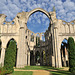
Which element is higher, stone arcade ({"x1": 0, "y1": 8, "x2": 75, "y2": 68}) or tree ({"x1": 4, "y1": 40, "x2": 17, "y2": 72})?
stone arcade ({"x1": 0, "y1": 8, "x2": 75, "y2": 68})

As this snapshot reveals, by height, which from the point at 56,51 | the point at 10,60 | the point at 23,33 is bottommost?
the point at 10,60

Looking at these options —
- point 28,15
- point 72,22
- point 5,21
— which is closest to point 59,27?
point 72,22

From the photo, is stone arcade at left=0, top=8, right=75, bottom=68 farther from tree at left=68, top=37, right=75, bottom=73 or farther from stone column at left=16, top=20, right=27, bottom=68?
tree at left=68, top=37, right=75, bottom=73

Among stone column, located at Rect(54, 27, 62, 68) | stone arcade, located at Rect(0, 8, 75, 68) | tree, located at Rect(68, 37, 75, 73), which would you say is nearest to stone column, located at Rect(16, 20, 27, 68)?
stone arcade, located at Rect(0, 8, 75, 68)

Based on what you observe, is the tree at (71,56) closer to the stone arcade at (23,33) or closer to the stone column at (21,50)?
the stone arcade at (23,33)

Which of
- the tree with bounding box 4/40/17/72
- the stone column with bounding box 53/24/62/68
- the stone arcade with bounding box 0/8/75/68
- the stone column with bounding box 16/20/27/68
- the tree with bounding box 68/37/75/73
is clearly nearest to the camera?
the tree with bounding box 4/40/17/72

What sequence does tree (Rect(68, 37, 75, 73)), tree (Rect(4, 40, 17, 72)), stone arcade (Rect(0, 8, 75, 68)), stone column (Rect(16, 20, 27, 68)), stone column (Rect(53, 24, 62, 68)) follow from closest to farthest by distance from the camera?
1. tree (Rect(4, 40, 17, 72))
2. tree (Rect(68, 37, 75, 73))
3. stone column (Rect(53, 24, 62, 68))
4. stone column (Rect(16, 20, 27, 68))
5. stone arcade (Rect(0, 8, 75, 68))

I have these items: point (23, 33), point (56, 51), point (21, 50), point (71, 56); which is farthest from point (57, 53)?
point (23, 33)

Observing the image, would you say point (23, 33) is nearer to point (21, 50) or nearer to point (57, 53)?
point (21, 50)

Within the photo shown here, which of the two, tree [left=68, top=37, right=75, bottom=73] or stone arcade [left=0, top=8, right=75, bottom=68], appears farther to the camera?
stone arcade [left=0, top=8, right=75, bottom=68]

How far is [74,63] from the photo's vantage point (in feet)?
43.1

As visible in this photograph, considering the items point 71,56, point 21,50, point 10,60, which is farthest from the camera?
point 21,50

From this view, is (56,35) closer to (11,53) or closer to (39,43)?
(11,53)

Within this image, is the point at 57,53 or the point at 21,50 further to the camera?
the point at 21,50
